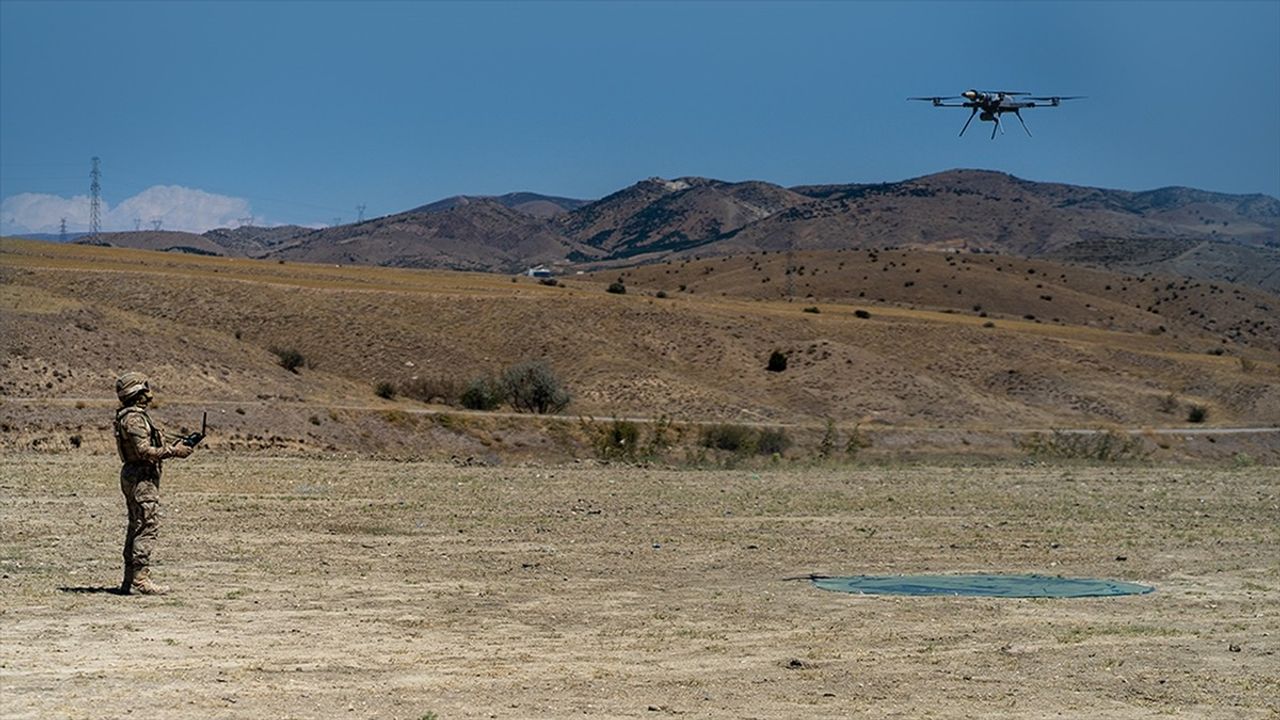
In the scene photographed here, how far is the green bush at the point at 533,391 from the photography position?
62.8 metres

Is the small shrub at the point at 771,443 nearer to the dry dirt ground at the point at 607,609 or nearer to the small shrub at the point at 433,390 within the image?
the small shrub at the point at 433,390

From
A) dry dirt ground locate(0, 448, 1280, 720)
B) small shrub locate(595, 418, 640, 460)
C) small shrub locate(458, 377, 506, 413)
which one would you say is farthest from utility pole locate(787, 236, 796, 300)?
dry dirt ground locate(0, 448, 1280, 720)

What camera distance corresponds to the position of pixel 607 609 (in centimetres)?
1838

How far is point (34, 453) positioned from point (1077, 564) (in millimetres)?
26487

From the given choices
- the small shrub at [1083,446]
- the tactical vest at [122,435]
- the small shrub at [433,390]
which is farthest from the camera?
the small shrub at [433,390]

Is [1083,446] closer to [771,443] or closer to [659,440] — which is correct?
[771,443]

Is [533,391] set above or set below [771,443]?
above

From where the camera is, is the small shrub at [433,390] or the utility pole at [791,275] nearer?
the small shrub at [433,390]

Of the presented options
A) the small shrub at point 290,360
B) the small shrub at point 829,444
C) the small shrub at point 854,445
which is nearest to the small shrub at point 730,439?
the small shrub at point 829,444

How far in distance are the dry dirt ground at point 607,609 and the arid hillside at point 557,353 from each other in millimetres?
20232

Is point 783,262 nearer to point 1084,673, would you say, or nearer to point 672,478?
point 672,478

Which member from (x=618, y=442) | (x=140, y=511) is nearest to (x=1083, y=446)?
(x=618, y=442)

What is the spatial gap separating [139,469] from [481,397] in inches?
1736

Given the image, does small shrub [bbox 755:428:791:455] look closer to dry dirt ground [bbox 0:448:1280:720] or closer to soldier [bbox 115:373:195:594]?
dry dirt ground [bbox 0:448:1280:720]
